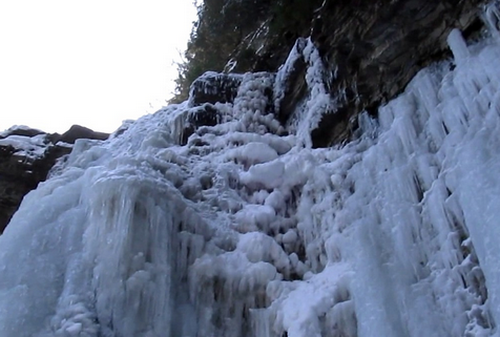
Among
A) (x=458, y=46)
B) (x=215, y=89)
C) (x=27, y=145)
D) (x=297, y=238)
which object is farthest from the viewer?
(x=27, y=145)

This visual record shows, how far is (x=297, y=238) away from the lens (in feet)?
20.7

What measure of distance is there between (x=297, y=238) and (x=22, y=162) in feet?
16.5

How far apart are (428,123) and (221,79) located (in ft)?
13.0

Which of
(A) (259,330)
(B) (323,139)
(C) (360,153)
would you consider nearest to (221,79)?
(B) (323,139)

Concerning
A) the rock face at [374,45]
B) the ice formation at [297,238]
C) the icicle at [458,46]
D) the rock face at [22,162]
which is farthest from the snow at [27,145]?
the icicle at [458,46]

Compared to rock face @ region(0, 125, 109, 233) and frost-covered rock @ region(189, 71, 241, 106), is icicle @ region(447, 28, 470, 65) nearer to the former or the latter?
frost-covered rock @ region(189, 71, 241, 106)

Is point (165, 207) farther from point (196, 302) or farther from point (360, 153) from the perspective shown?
point (360, 153)

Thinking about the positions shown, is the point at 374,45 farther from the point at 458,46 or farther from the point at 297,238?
the point at 297,238

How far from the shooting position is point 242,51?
9.46 meters

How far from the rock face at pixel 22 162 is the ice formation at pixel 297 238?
2.32 meters

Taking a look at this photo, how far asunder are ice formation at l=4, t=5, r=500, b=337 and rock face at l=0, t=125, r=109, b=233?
2317mm

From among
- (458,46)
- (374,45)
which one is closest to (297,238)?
(374,45)

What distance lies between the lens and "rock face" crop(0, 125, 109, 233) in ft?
29.6

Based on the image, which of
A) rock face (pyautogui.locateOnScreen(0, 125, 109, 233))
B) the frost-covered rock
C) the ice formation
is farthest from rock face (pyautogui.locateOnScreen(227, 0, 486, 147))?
rock face (pyautogui.locateOnScreen(0, 125, 109, 233))
